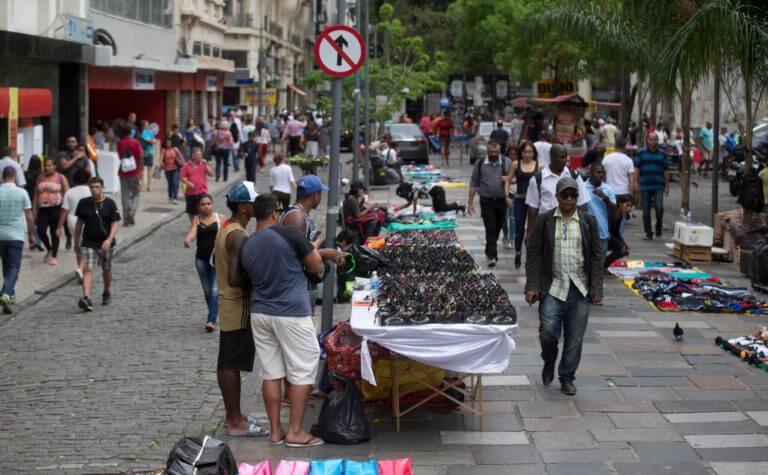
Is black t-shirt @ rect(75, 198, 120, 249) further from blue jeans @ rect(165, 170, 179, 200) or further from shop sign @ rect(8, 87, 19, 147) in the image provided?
blue jeans @ rect(165, 170, 179, 200)

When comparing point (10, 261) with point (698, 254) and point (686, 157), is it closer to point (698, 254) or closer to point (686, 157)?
point (698, 254)

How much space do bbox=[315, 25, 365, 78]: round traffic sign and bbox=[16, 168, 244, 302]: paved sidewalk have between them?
6.22 meters

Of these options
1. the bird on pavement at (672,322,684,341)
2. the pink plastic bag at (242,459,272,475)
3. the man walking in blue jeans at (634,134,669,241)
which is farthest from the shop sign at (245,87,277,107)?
the pink plastic bag at (242,459,272,475)

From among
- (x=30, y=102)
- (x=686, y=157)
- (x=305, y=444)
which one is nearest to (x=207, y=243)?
(x=305, y=444)

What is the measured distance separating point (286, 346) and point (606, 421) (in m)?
2.54

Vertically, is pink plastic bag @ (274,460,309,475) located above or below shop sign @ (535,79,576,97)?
below

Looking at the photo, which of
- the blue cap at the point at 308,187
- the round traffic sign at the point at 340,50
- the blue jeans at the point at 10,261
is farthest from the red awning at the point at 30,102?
the blue cap at the point at 308,187

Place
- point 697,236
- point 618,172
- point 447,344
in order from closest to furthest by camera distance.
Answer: point 447,344
point 697,236
point 618,172

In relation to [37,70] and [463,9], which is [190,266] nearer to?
[37,70]

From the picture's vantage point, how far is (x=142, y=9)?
34.4 m

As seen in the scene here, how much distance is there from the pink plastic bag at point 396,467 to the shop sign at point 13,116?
53.7 ft

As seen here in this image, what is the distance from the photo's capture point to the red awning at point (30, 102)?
2138 cm

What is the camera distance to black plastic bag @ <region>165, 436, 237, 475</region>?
20.9 feet

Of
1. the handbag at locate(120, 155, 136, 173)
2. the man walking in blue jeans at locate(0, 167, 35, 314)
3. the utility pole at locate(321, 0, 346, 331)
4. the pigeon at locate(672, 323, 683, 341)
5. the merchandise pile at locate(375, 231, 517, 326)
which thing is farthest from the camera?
the handbag at locate(120, 155, 136, 173)
